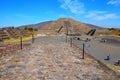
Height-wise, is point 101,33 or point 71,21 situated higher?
point 71,21

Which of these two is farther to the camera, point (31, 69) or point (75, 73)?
point (31, 69)

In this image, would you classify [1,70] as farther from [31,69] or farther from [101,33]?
[101,33]

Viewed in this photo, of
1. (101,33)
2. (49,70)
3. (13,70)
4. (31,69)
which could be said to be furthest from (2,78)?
(101,33)

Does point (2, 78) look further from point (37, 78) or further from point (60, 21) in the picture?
point (60, 21)

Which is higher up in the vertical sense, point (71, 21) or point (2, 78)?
point (71, 21)

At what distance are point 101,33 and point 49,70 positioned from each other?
7272 centimetres

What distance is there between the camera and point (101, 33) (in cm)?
8075

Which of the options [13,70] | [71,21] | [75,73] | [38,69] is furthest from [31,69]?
[71,21]

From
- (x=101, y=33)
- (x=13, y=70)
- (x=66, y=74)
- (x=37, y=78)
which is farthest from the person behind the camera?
(x=101, y=33)

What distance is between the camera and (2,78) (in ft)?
31.0

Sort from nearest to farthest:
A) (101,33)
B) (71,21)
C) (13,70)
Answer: (13,70)
(101,33)
(71,21)

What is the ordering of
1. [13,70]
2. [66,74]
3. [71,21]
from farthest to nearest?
[71,21]
[13,70]
[66,74]

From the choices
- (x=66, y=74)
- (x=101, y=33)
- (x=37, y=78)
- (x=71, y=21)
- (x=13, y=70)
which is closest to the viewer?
(x=37, y=78)

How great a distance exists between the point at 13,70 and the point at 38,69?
164 cm
